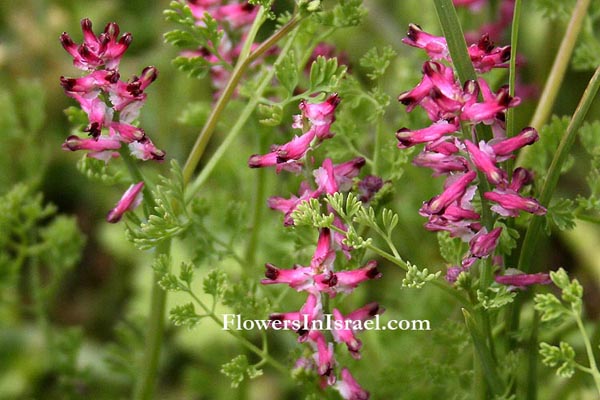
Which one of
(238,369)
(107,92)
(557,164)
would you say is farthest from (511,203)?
(107,92)

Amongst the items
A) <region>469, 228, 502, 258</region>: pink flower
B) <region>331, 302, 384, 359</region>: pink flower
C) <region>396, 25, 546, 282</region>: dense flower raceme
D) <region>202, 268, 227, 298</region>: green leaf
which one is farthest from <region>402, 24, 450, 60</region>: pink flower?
<region>202, 268, 227, 298</region>: green leaf

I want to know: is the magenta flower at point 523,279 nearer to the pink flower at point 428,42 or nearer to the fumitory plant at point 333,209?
the fumitory plant at point 333,209

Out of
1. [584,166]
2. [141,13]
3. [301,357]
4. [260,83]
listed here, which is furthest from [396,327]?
[141,13]

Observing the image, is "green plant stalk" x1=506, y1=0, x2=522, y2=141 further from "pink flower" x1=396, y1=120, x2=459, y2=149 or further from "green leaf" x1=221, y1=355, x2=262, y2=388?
"green leaf" x1=221, y1=355, x2=262, y2=388

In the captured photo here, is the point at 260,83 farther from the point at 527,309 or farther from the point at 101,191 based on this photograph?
the point at 101,191

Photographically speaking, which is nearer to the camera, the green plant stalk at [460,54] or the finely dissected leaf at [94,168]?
the green plant stalk at [460,54]

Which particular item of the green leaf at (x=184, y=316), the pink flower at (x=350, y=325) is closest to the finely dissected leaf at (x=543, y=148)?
the pink flower at (x=350, y=325)
